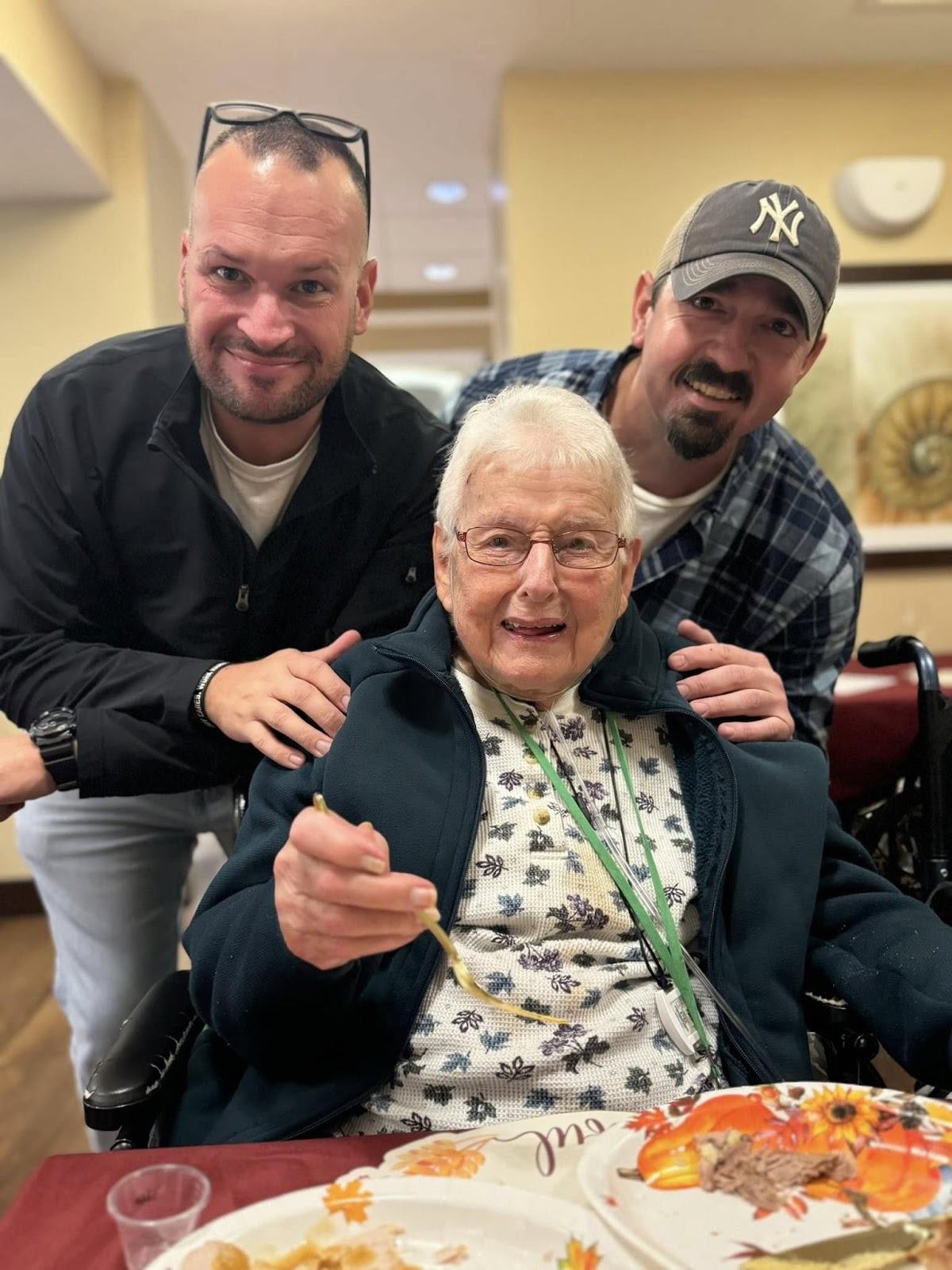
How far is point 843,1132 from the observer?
0.94 metres

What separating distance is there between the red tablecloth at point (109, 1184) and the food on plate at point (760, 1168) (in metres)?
0.27

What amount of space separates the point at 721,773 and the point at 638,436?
2.73 ft

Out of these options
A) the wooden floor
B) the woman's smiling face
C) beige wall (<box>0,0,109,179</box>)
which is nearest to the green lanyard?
the woman's smiling face

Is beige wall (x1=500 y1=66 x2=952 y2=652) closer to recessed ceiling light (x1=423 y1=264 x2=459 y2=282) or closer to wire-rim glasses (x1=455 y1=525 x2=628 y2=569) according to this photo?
recessed ceiling light (x1=423 y1=264 x2=459 y2=282)

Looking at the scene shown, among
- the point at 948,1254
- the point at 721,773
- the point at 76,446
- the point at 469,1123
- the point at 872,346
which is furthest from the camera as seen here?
the point at 872,346

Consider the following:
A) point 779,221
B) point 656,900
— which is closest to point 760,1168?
point 656,900

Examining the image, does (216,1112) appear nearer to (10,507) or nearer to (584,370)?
(10,507)

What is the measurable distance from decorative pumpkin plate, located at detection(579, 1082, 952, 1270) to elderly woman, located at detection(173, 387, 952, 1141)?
22 centimetres

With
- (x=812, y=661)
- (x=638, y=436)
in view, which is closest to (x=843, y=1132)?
(x=812, y=661)

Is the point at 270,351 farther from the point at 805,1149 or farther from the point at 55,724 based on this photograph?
the point at 805,1149

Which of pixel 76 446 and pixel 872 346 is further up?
pixel 872 346

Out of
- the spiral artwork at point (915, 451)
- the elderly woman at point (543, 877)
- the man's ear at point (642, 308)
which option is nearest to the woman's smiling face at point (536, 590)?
the elderly woman at point (543, 877)

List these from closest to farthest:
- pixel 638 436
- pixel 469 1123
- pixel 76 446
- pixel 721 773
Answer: pixel 469 1123, pixel 721 773, pixel 76 446, pixel 638 436

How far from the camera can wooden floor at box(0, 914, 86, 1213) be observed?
2.62 m
